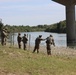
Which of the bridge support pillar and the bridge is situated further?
the bridge support pillar

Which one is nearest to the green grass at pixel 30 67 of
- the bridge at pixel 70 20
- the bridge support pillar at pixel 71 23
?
the bridge at pixel 70 20

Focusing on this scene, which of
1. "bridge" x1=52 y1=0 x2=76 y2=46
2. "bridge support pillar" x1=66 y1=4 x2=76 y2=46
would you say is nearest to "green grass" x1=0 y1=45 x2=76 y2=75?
"bridge" x1=52 y1=0 x2=76 y2=46

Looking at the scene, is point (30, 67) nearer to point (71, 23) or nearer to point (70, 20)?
point (71, 23)

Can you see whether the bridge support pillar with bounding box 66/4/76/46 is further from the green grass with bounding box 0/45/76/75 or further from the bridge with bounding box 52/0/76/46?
the green grass with bounding box 0/45/76/75

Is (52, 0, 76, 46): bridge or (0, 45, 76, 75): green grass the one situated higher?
(52, 0, 76, 46): bridge

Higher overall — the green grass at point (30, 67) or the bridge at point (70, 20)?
the bridge at point (70, 20)

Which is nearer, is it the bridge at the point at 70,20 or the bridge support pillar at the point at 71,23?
the bridge at the point at 70,20

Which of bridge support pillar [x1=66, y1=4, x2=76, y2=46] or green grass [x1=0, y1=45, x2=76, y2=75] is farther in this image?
bridge support pillar [x1=66, y1=4, x2=76, y2=46]

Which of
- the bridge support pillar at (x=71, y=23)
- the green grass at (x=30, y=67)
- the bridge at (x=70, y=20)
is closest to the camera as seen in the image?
the green grass at (x=30, y=67)

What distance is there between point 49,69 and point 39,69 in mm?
464

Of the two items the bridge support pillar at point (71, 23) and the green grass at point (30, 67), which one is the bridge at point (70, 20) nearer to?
the bridge support pillar at point (71, 23)

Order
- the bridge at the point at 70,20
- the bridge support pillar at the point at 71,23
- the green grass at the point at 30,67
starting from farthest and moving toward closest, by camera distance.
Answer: the bridge support pillar at the point at 71,23 → the bridge at the point at 70,20 → the green grass at the point at 30,67

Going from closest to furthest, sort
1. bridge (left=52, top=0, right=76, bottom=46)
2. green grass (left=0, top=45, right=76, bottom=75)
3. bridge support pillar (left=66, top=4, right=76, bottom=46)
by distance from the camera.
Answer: green grass (left=0, top=45, right=76, bottom=75) → bridge (left=52, top=0, right=76, bottom=46) → bridge support pillar (left=66, top=4, right=76, bottom=46)

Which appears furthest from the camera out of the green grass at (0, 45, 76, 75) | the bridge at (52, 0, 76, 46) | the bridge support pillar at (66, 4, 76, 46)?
the bridge support pillar at (66, 4, 76, 46)
